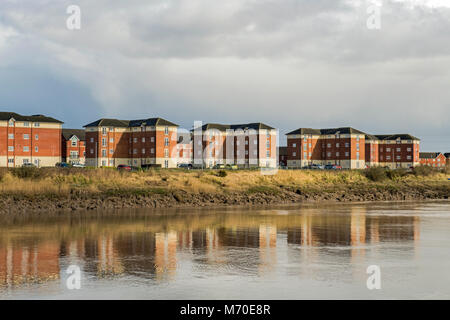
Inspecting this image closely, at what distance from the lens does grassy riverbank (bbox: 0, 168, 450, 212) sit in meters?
43.6

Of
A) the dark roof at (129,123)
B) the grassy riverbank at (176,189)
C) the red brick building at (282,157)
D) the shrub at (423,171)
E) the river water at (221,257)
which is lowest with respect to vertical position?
the river water at (221,257)

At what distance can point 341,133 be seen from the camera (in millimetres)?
152375

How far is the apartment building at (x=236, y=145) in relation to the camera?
13362cm

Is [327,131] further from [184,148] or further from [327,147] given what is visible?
[184,148]

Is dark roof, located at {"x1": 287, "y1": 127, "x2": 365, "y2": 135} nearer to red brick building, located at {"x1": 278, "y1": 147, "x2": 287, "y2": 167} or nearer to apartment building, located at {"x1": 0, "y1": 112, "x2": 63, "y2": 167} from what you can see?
red brick building, located at {"x1": 278, "y1": 147, "x2": 287, "y2": 167}

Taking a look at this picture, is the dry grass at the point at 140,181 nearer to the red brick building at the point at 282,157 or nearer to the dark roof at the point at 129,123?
the dark roof at the point at 129,123

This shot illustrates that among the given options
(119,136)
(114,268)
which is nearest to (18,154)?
(119,136)

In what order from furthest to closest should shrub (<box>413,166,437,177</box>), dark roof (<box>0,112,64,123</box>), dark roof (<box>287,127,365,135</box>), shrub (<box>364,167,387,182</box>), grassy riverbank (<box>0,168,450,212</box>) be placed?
dark roof (<box>287,127,365,135</box>), dark roof (<box>0,112,64,123</box>), shrub (<box>413,166,437,177</box>), shrub (<box>364,167,387,182</box>), grassy riverbank (<box>0,168,450,212</box>)

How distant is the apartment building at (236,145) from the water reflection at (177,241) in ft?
306

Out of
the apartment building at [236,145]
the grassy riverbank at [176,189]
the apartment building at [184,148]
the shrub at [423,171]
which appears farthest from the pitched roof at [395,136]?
the grassy riverbank at [176,189]

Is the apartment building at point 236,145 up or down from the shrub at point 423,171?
up

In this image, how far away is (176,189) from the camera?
5088 cm

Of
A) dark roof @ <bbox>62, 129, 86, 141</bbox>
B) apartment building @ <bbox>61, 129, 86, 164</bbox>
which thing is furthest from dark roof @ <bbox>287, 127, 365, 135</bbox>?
apartment building @ <bbox>61, 129, 86, 164</bbox>

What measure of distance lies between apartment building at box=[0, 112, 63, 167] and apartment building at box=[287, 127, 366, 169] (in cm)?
6759
